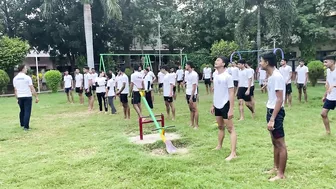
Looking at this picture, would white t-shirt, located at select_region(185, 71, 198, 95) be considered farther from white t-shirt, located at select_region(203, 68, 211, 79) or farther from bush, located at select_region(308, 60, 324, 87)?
bush, located at select_region(308, 60, 324, 87)

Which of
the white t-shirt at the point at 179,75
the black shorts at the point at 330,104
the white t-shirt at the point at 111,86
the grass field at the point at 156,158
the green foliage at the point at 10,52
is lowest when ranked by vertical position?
the grass field at the point at 156,158

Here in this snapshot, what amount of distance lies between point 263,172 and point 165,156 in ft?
5.51

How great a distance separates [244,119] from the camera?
8602mm

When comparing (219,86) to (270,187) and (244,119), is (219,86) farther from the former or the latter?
(244,119)

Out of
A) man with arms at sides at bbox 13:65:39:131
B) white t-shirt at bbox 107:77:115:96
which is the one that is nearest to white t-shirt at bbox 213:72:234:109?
man with arms at sides at bbox 13:65:39:131

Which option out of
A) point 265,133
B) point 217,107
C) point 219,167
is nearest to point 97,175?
point 219,167

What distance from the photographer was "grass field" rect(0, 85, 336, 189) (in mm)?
4258

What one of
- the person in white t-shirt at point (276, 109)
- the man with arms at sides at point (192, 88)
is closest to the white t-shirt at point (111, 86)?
the man with arms at sides at point (192, 88)

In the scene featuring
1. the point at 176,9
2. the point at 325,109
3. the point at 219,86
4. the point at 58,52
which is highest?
the point at 176,9

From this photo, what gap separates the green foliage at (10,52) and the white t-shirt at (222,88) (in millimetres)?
18499

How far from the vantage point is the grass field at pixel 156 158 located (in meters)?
4.26

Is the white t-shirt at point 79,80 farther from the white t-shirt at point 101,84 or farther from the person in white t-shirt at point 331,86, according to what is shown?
the person in white t-shirt at point 331,86

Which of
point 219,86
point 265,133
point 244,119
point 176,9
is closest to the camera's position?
point 219,86

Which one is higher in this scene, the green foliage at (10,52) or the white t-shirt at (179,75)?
the green foliage at (10,52)
